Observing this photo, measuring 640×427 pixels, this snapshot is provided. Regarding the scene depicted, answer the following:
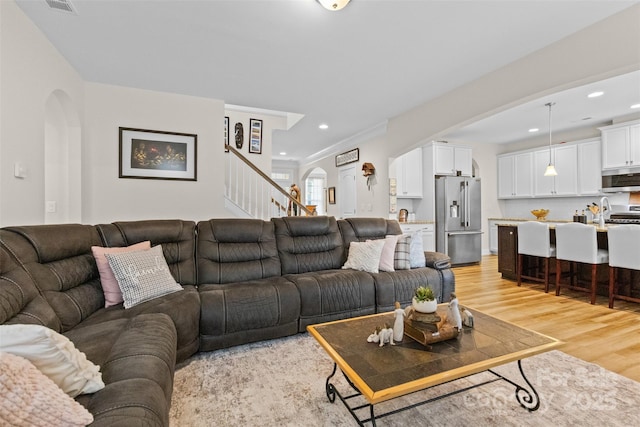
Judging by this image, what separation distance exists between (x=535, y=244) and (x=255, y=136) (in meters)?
4.50

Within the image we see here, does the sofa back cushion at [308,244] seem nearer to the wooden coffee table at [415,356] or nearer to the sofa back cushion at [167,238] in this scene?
the sofa back cushion at [167,238]

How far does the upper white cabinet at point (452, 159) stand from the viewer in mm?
6065

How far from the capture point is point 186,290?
235 centimetres

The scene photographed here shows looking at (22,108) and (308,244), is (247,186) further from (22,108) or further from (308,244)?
(22,108)

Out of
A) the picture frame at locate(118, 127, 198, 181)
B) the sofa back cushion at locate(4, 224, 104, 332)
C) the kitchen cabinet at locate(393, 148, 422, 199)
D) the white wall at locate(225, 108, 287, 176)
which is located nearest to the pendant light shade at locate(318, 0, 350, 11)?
the sofa back cushion at locate(4, 224, 104, 332)

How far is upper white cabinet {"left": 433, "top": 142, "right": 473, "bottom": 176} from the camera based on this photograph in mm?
6065

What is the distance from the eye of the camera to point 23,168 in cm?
236

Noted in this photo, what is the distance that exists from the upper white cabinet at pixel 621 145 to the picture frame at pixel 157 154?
6.60m

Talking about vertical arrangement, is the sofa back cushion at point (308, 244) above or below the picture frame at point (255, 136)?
below

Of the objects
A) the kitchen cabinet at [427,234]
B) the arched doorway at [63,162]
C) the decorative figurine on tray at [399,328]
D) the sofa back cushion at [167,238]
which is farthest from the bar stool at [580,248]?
Answer: the arched doorway at [63,162]

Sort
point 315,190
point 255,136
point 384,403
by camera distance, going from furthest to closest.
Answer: point 315,190 → point 255,136 → point 384,403

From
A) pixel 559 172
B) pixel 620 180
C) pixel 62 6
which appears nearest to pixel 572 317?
pixel 620 180

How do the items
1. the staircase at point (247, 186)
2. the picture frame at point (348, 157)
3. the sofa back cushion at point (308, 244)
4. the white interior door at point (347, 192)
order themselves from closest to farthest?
the sofa back cushion at point (308, 244) < the staircase at point (247, 186) < the picture frame at point (348, 157) < the white interior door at point (347, 192)

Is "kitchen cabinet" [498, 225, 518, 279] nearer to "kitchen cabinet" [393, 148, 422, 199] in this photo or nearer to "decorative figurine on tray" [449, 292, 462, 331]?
"kitchen cabinet" [393, 148, 422, 199]
